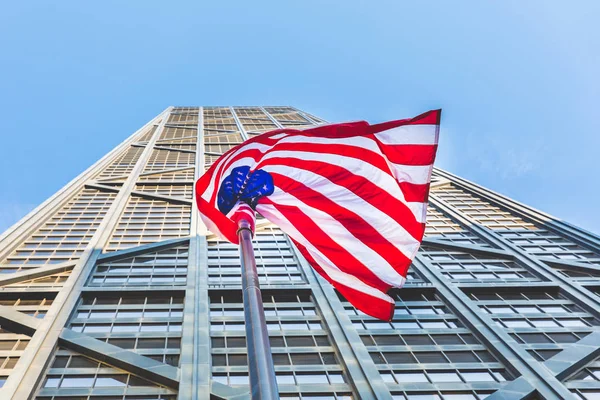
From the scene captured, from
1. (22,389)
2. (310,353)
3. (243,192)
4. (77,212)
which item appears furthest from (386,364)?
(77,212)

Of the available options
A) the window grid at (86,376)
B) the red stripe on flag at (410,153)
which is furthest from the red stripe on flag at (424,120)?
the window grid at (86,376)

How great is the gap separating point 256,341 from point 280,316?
15.2m

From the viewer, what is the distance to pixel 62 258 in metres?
26.8

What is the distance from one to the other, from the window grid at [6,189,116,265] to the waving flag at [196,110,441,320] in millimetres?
18182

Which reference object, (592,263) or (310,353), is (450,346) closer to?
(310,353)

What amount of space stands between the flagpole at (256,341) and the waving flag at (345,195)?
219cm

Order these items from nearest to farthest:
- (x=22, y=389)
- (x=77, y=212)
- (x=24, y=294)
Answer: (x=22, y=389)
(x=24, y=294)
(x=77, y=212)

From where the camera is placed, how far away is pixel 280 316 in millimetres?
21812

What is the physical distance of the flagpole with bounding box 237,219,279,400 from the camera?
20.6 feet

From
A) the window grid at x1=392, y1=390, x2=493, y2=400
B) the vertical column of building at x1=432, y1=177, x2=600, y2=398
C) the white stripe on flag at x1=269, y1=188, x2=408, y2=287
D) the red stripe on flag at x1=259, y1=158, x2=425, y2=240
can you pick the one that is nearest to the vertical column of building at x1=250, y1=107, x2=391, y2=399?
the window grid at x1=392, y1=390, x2=493, y2=400

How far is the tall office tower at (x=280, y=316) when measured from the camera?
56.0ft

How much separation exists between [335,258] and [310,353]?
8985 millimetres

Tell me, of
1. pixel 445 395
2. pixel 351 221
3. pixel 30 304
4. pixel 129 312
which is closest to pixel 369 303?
pixel 351 221

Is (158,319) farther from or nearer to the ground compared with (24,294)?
nearer to the ground
